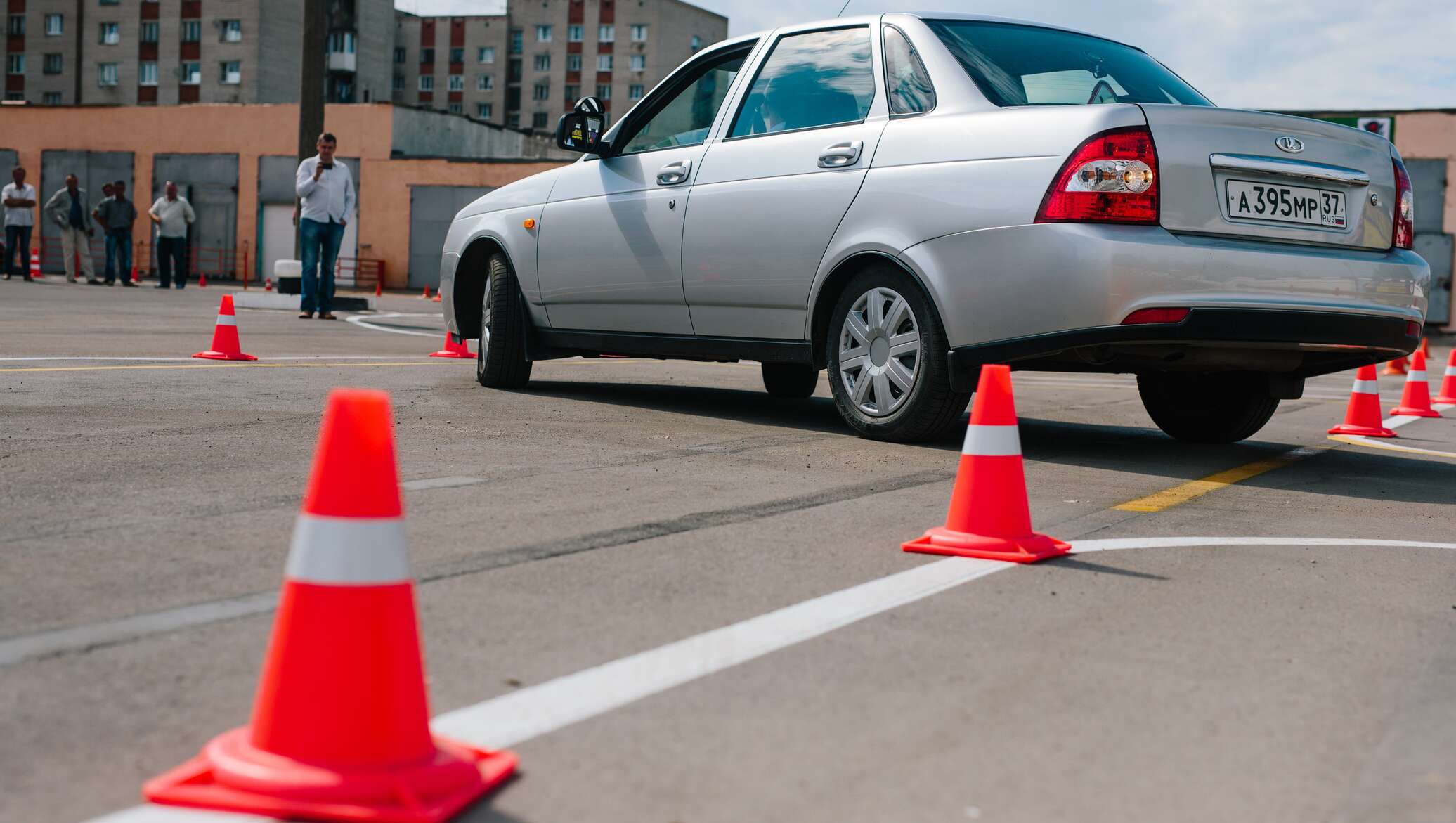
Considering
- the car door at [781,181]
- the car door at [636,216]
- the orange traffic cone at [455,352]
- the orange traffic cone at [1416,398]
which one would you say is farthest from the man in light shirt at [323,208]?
the orange traffic cone at [1416,398]

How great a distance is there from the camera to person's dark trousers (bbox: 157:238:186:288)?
2717 centimetres

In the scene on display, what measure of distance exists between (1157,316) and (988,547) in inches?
72.8

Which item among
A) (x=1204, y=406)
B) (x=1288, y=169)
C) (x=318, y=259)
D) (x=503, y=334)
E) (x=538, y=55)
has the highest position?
(x=538, y=55)

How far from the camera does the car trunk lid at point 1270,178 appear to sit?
5680 millimetres

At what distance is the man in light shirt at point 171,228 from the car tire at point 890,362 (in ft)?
66.7

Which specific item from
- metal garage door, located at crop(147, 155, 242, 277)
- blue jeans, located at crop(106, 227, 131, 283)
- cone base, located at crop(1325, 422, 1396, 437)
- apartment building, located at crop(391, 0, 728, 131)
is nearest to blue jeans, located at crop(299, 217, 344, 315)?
cone base, located at crop(1325, 422, 1396, 437)

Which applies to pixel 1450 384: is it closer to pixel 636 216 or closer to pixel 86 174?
pixel 636 216

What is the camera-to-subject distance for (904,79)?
653 cm

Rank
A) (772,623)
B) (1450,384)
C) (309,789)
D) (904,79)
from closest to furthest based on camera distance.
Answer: (309,789)
(772,623)
(904,79)
(1450,384)

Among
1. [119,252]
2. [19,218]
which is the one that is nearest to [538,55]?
[19,218]

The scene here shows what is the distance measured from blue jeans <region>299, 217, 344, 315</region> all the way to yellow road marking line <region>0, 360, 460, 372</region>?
17.4 feet

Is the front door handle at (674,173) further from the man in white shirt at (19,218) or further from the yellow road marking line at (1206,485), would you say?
the man in white shirt at (19,218)

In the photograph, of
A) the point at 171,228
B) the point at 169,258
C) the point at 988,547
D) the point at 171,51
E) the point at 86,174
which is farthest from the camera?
the point at 171,51

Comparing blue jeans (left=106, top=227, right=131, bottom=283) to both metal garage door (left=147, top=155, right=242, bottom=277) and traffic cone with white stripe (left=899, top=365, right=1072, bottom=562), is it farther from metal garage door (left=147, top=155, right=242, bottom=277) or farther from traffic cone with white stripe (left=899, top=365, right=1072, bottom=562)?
traffic cone with white stripe (left=899, top=365, right=1072, bottom=562)
